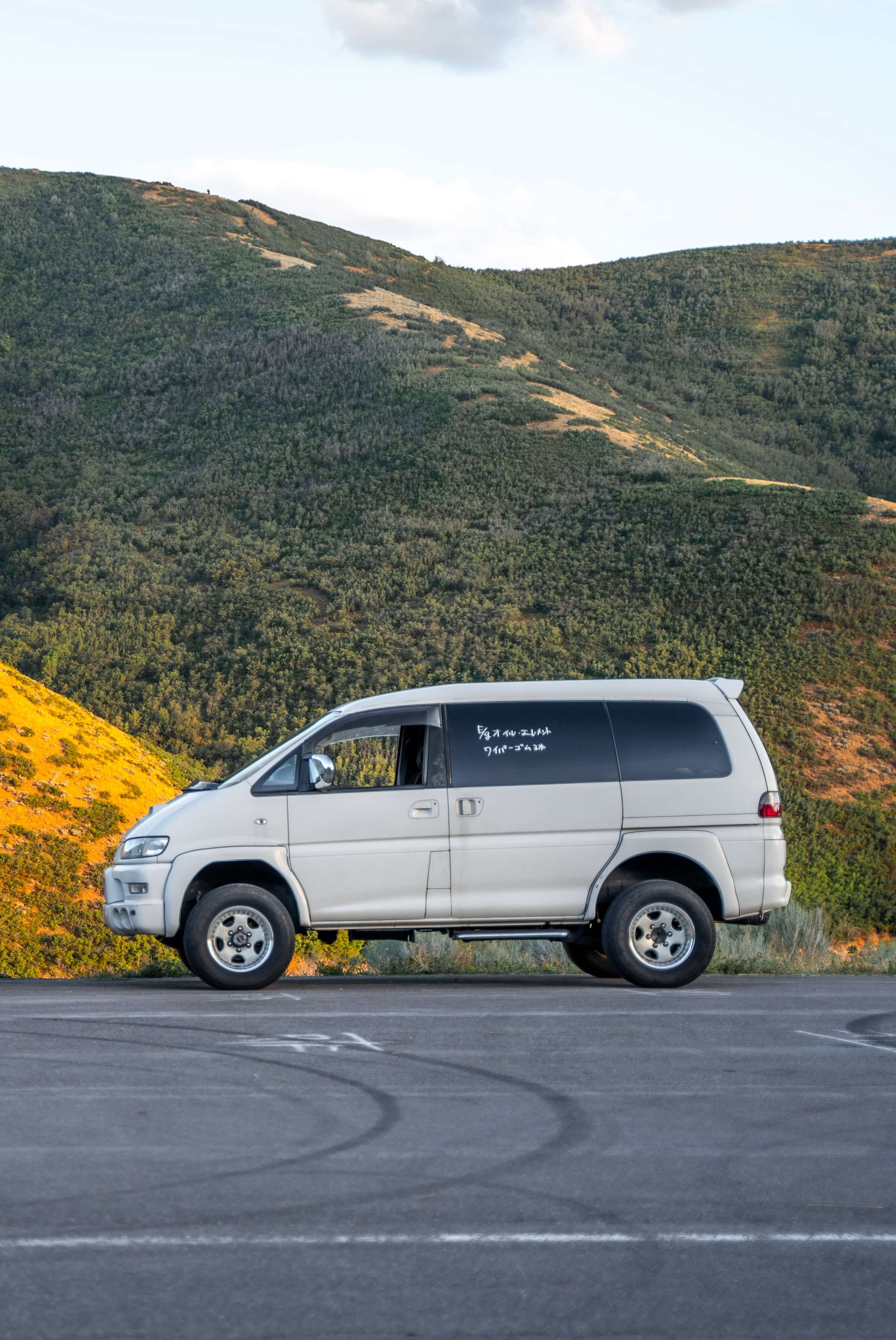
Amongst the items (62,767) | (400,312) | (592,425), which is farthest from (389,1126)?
(400,312)

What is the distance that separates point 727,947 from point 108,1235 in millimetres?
11053

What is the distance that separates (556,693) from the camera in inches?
447

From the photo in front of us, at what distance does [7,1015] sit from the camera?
31.8 ft

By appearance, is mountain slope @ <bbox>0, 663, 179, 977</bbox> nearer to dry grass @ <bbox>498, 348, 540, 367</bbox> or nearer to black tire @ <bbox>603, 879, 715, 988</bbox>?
black tire @ <bbox>603, 879, 715, 988</bbox>

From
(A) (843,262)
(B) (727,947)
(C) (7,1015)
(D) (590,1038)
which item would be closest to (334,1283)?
(D) (590,1038)

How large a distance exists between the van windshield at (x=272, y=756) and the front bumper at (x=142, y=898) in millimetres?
787

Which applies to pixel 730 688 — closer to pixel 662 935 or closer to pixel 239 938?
pixel 662 935

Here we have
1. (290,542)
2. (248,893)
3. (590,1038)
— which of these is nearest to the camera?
(590,1038)

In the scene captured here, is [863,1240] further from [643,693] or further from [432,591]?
[432,591]

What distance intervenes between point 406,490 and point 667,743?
36.5 meters

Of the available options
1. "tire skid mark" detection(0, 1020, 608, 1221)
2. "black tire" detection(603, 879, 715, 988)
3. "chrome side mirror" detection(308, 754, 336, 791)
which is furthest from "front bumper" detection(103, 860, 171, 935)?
"black tire" detection(603, 879, 715, 988)

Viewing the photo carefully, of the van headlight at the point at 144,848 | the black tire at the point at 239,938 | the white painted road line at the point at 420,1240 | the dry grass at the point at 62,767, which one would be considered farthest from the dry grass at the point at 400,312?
the white painted road line at the point at 420,1240

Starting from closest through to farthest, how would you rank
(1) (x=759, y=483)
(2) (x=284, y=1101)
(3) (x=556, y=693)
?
(2) (x=284, y=1101), (3) (x=556, y=693), (1) (x=759, y=483)

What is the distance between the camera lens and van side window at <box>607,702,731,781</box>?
1121 centimetres
